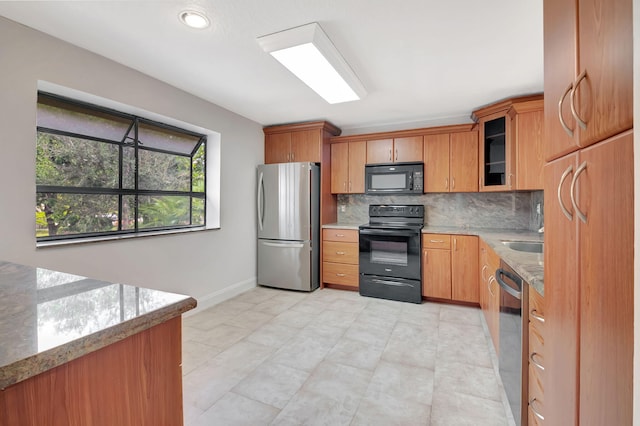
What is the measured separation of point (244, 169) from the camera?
13.2 ft

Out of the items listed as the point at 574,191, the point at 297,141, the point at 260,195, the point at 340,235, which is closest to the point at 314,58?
the point at 574,191

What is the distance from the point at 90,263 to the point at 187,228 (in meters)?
1.15

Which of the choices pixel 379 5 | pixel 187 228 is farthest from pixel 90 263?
pixel 379 5

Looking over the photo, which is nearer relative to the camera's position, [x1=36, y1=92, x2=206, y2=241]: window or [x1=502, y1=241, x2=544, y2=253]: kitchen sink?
[x1=36, y1=92, x2=206, y2=241]: window

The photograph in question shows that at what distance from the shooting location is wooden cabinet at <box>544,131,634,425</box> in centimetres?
58

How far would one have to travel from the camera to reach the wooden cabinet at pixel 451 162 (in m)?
3.68

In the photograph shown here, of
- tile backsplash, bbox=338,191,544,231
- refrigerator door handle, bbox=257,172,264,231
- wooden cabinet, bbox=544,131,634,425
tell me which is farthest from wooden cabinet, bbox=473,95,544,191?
refrigerator door handle, bbox=257,172,264,231

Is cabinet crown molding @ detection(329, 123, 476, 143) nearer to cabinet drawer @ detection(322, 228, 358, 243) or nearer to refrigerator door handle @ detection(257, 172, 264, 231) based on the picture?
refrigerator door handle @ detection(257, 172, 264, 231)

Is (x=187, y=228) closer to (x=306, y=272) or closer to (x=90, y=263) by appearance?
(x=90, y=263)

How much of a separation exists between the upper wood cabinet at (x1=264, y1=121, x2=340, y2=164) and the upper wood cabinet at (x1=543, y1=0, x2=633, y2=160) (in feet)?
10.6

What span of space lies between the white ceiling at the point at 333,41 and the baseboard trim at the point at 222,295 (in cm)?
229

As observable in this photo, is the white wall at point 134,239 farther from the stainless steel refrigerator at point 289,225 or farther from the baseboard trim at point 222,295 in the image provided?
the stainless steel refrigerator at point 289,225

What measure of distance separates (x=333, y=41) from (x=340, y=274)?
9.58 feet

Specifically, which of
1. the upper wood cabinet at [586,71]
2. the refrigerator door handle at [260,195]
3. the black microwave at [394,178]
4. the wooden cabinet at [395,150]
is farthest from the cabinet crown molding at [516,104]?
the refrigerator door handle at [260,195]
